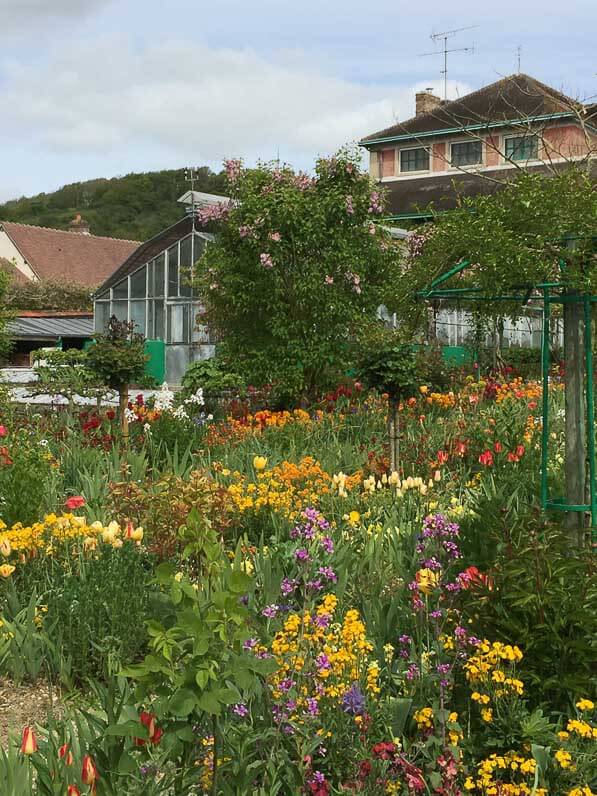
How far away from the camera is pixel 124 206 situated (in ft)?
193

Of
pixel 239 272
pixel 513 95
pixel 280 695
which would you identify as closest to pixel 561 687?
pixel 280 695

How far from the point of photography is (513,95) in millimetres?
30406

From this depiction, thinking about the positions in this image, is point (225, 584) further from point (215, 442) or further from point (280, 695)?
point (215, 442)

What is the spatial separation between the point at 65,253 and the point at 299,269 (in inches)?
1282

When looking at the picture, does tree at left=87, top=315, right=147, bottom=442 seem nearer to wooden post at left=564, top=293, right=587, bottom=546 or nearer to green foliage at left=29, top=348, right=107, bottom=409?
green foliage at left=29, top=348, right=107, bottom=409

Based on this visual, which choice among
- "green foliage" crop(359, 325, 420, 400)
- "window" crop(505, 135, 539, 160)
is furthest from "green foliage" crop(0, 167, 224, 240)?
"green foliage" crop(359, 325, 420, 400)

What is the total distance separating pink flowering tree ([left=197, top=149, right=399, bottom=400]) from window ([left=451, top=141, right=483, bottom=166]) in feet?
70.3

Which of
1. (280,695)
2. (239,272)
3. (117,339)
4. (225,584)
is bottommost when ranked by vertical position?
(280,695)

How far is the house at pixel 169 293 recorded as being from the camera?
2461cm

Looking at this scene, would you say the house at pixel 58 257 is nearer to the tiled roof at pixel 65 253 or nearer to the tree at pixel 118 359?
the tiled roof at pixel 65 253

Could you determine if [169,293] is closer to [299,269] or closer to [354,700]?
[299,269]

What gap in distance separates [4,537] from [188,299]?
2094 cm

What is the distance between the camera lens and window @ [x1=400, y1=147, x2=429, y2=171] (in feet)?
112

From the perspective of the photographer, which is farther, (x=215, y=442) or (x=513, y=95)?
(x=513, y=95)
